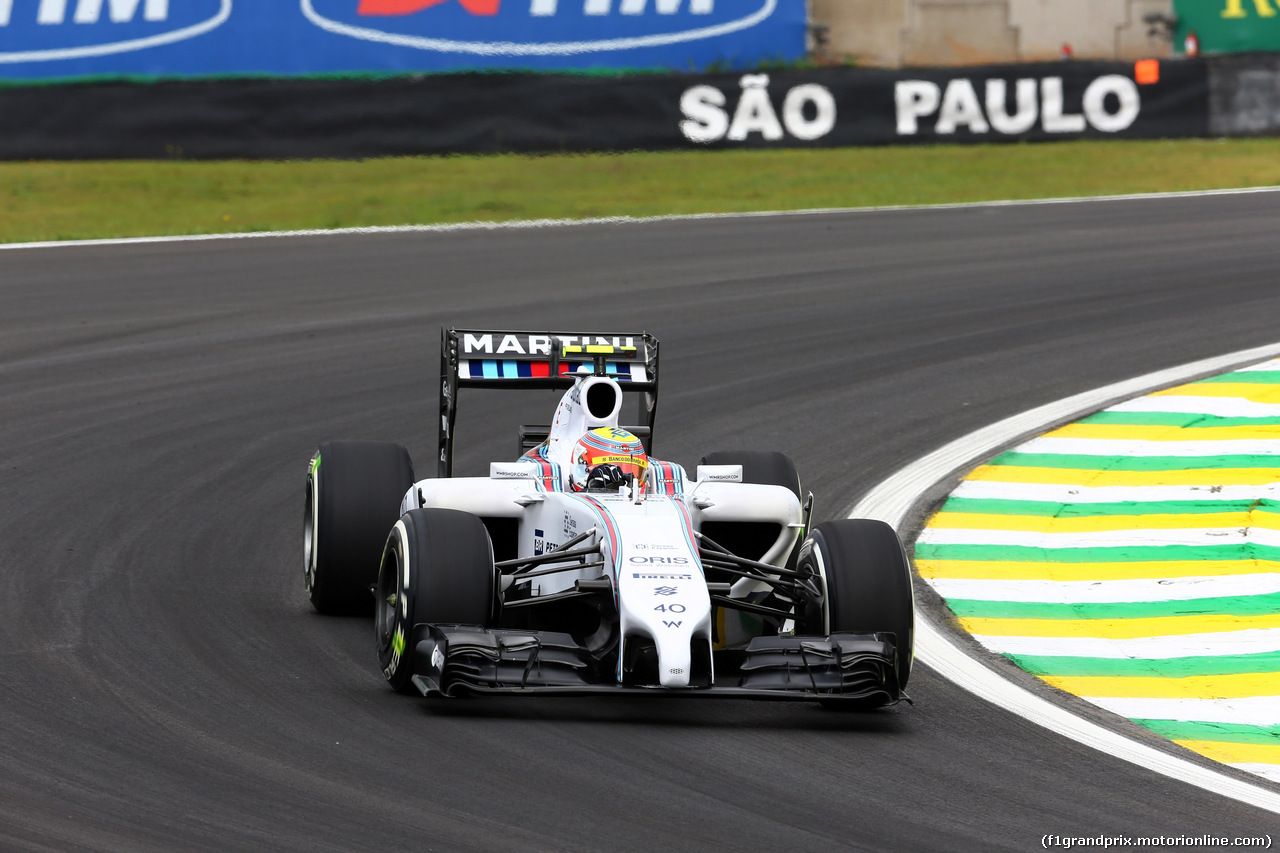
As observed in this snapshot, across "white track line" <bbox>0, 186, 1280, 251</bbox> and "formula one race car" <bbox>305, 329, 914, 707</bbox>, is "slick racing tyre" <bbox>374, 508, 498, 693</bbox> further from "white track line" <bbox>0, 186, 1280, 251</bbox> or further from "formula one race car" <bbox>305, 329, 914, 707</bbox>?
"white track line" <bbox>0, 186, 1280, 251</bbox>

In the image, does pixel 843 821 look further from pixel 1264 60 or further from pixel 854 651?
pixel 1264 60

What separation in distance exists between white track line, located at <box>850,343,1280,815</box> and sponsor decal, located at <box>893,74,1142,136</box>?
9641 mm

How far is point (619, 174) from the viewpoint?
75.8 ft

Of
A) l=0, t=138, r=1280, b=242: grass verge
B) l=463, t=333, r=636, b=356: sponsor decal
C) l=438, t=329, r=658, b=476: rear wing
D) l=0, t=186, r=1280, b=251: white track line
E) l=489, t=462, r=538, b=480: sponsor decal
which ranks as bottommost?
l=489, t=462, r=538, b=480: sponsor decal

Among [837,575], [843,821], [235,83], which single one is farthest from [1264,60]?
[843,821]

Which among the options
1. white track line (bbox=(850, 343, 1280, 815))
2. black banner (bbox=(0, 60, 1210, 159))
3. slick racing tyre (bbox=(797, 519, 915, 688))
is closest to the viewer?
white track line (bbox=(850, 343, 1280, 815))

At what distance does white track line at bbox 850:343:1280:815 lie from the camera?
651 cm

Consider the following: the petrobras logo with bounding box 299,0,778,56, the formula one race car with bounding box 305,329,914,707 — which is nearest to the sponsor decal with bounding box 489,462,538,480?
the formula one race car with bounding box 305,329,914,707

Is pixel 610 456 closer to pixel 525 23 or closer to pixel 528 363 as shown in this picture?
pixel 528 363

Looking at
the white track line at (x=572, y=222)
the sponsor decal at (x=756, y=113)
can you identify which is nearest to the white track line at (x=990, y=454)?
the white track line at (x=572, y=222)

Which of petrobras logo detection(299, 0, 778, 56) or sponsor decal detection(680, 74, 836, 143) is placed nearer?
sponsor decal detection(680, 74, 836, 143)

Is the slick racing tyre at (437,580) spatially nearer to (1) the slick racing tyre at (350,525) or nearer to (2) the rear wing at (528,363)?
(1) the slick racing tyre at (350,525)

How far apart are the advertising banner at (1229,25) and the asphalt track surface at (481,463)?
648cm

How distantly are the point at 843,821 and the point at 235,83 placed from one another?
60.3ft
